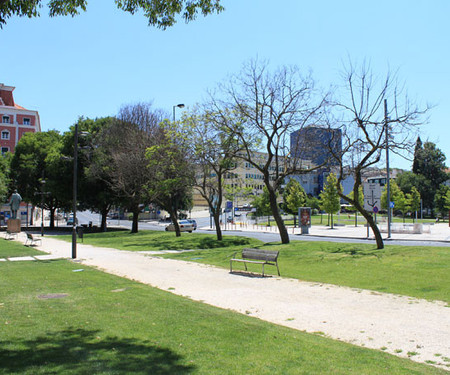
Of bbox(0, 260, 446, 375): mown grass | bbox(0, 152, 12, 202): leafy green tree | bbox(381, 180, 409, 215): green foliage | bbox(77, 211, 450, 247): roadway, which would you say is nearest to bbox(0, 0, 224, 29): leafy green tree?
bbox(0, 260, 446, 375): mown grass

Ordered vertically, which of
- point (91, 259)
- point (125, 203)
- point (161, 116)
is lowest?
point (91, 259)

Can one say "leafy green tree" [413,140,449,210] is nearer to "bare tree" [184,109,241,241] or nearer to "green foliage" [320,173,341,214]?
"green foliage" [320,173,341,214]

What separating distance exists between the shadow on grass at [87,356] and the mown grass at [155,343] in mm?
12

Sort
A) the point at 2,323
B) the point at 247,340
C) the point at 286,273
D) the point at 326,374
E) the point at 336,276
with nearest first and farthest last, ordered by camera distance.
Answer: the point at 326,374 < the point at 247,340 < the point at 2,323 < the point at 336,276 < the point at 286,273

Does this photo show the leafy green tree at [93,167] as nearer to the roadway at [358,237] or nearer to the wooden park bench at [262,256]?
the roadway at [358,237]

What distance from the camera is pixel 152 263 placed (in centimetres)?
1803

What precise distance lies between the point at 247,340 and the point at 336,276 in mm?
8198

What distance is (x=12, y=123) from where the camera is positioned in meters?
84.6

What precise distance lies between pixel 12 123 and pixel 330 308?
89.5 metres

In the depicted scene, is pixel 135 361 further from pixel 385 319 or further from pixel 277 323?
pixel 385 319

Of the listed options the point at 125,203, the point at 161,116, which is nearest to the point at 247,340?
the point at 161,116

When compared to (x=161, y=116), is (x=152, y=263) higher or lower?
lower

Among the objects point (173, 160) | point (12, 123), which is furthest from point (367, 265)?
point (12, 123)

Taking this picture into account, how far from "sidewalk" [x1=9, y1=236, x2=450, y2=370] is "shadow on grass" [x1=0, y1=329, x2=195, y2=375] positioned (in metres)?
3.04
